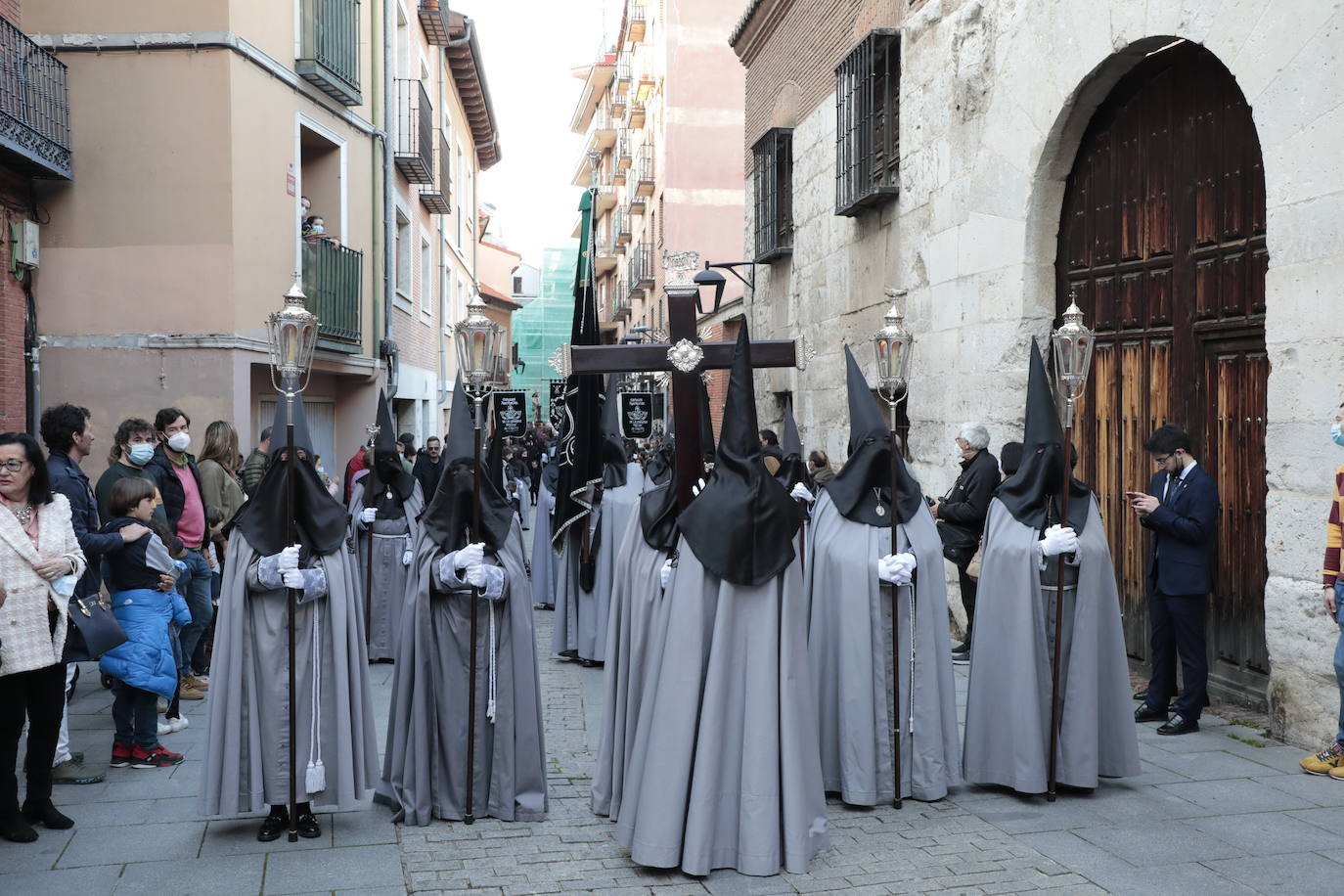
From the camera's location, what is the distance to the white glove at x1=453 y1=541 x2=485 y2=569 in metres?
5.36

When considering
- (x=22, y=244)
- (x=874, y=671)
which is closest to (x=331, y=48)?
(x=22, y=244)

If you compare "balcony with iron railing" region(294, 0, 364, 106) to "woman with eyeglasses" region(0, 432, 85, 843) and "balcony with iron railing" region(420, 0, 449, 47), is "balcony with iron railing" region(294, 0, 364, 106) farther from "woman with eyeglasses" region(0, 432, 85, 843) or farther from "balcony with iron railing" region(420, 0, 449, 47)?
"woman with eyeglasses" region(0, 432, 85, 843)

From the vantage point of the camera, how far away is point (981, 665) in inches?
241

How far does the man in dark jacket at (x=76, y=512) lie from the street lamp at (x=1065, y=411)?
480cm

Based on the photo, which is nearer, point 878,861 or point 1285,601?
point 878,861

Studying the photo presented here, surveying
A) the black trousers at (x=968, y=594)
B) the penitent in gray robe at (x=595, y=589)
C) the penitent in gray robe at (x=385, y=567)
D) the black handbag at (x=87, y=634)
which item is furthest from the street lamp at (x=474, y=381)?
the black trousers at (x=968, y=594)

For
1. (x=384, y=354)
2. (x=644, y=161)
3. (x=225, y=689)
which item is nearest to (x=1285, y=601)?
(x=225, y=689)

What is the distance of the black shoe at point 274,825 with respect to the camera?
17.3 ft

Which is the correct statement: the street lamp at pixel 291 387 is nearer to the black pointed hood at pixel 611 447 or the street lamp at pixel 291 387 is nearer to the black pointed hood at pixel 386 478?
the black pointed hood at pixel 386 478

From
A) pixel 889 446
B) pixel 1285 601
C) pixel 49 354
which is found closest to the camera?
pixel 889 446

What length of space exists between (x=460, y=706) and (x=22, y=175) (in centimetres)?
853

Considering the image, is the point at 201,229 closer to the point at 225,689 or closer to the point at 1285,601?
the point at 225,689

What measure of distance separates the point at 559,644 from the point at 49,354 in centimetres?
603

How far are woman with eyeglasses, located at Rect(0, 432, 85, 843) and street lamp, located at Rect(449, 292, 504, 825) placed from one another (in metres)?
1.82
